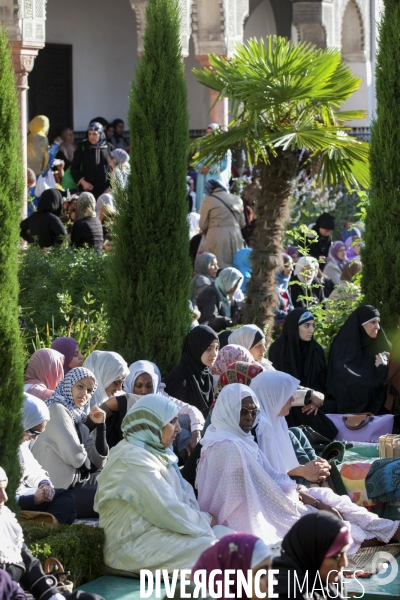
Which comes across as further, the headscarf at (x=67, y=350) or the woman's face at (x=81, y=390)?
the headscarf at (x=67, y=350)

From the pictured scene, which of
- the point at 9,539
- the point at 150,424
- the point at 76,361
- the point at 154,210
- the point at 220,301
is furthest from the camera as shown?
the point at 220,301

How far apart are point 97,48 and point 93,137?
5.26m

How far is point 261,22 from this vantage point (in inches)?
877

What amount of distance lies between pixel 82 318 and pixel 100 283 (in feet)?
1.40

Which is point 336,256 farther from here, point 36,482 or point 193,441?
point 36,482

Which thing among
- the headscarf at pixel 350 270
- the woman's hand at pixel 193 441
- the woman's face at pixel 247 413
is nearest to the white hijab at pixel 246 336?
the woman's hand at pixel 193 441

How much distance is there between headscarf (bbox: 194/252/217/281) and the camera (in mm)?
11164

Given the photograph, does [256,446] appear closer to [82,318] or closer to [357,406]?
[357,406]

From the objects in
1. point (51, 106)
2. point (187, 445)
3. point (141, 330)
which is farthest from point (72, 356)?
point (51, 106)

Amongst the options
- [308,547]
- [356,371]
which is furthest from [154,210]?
[308,547]

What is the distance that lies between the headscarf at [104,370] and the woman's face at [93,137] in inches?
287

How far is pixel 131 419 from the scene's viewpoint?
523cm

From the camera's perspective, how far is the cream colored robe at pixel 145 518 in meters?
5.09

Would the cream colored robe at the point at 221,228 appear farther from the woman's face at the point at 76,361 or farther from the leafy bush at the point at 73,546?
the leafy bush at the point at 73,546
